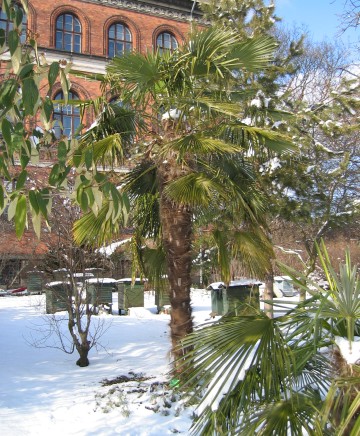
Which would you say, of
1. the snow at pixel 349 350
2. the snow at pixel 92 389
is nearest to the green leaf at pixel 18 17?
the snow at pixel 349 350

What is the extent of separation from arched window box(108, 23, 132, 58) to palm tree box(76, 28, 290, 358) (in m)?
24.6

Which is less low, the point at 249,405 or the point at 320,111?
the point at 320,111

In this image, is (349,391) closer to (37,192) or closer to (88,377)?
(37,192)

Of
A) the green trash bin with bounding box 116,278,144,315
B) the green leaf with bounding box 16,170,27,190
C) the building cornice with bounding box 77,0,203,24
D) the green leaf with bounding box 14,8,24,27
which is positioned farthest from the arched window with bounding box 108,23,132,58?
the green leaf with bounding box 16,170,27,190

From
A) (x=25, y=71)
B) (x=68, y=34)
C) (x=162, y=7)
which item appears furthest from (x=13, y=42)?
(x=162, y=7)

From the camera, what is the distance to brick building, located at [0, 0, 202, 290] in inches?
1082

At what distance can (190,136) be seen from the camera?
5.85m

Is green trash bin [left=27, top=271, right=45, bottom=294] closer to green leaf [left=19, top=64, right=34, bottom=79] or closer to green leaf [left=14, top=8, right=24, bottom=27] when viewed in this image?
green leaf [left=14, top=8, right=24, bottom=27]

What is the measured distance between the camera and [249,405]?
2502 mm

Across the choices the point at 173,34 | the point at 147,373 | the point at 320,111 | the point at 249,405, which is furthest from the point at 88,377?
the point at 173,34

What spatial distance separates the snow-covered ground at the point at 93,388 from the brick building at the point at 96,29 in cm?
1683

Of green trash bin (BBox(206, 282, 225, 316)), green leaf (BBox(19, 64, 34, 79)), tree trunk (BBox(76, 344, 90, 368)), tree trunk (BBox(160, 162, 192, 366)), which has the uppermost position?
green leaf (BBox(19, 64, 34, 79))

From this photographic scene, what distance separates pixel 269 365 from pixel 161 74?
4504 millimetres

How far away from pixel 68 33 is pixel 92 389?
2622 cm
